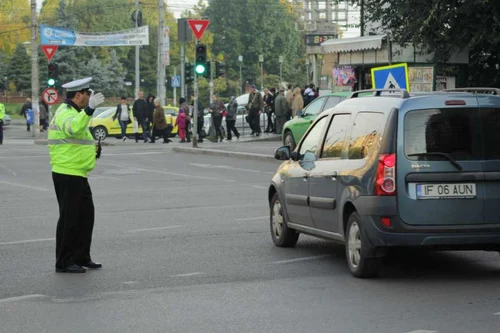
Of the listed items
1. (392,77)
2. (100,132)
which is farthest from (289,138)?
(100,132)

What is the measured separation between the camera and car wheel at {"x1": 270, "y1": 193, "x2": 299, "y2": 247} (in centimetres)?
1248

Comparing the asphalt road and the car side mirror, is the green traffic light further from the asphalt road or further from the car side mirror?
the car side mirror

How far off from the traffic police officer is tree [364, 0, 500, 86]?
14777mm

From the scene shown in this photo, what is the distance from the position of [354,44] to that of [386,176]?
22.9 m

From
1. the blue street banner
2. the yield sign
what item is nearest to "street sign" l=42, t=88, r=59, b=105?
the blue street banner

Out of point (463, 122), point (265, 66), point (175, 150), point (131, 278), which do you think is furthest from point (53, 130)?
point (265, 66)

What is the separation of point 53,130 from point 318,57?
31.1m

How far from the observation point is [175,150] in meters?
36.1

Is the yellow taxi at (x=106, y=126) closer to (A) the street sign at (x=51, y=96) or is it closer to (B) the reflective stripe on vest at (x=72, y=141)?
(A) the street sign at (x=51, y=96)

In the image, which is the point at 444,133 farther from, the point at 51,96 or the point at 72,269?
the point at 51,96

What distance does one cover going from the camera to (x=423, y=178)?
9945 millimetres

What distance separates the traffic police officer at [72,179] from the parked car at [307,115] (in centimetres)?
1742

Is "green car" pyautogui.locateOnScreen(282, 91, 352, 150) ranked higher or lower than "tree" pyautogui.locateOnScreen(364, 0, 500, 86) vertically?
lower

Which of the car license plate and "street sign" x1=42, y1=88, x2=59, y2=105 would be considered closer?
the car license plate
